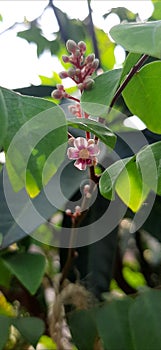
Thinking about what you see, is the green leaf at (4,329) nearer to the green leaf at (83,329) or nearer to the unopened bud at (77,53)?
the green leaf at (83,329)

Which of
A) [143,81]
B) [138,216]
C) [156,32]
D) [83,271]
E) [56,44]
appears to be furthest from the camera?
[56,44]

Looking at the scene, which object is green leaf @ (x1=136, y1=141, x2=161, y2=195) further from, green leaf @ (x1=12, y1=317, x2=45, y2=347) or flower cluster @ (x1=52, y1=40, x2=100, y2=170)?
green leaf @ (x1=12, y1=317, x2=45, y2=347)

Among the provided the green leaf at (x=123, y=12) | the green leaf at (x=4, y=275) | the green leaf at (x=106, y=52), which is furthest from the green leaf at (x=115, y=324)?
the green leaf at (x=123, y=12)

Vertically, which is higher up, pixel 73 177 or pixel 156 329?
pixel 73 177

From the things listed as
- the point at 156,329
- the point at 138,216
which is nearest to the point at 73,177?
the point at 138,216

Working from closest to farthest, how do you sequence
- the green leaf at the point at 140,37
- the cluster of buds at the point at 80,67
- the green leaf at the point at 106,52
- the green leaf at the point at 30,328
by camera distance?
the green leaf at the point at 140,37, the cluster of buds at the point at 80,67, the green leaf at the point at 30,328, the green leaf at the point at 106,52

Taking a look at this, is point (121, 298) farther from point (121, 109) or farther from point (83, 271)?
point (121, 109)

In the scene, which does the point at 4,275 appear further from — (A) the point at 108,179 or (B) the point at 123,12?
(B) the point at 123,12

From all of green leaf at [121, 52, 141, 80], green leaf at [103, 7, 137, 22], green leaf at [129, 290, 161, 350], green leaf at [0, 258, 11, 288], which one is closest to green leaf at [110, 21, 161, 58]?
green leaf at [121, 52, 141, 80]
